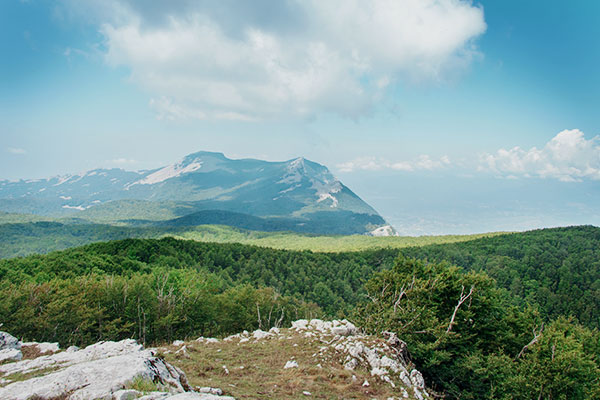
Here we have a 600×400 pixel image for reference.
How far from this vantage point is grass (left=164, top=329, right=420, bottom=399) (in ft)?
56.9

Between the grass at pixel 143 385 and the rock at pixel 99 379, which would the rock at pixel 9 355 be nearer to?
the rock at pixel 99 379

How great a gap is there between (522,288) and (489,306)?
12175cm

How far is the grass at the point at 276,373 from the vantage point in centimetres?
1734

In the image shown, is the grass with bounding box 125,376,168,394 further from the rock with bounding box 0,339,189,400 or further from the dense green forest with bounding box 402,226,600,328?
the dense green forest with bounding box 402,226,600,328

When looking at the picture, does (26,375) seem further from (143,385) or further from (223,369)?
(223,369)

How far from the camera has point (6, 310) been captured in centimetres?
4100

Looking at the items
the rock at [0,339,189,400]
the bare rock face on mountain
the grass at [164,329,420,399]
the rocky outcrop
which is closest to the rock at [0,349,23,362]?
the bare rock face on mountain

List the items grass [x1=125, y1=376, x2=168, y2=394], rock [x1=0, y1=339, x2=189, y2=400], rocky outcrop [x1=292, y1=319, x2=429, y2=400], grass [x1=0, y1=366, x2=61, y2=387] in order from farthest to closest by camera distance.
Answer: rocky outcrop [x1=292, y1=319, x2=429, y2=400], grass [x1=0, y1=366, x2=61, y2=387], grass [x1=125, y1=376, x2=168, y2=394], rock [x1=0, y1=339, x2=189, y2=400]

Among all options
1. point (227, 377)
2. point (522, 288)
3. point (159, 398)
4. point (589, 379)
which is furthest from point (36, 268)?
point (522, 288)

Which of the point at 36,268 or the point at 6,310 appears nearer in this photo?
the point at 6,310

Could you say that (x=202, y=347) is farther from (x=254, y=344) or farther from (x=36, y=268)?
(x=36, y=268)

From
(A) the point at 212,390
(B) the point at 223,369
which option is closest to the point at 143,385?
(A) the point at 212,390

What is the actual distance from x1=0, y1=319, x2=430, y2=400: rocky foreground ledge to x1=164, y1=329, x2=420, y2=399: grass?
60mm

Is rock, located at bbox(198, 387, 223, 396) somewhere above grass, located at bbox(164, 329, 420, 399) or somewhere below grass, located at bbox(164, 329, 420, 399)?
above
